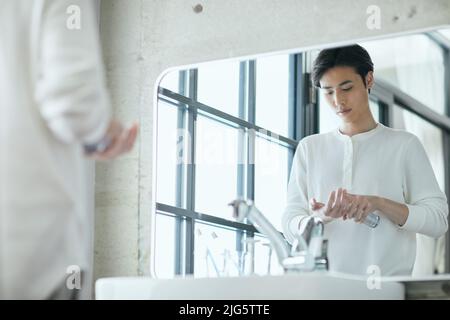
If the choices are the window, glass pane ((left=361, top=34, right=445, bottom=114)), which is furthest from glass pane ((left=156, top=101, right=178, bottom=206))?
glass pane ((left=361, top=34, right=445, bottom=114))

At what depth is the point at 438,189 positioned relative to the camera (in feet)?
5.48

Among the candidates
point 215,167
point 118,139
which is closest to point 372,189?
point 215,167

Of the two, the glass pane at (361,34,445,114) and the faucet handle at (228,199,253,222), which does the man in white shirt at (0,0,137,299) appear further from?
the glass pane at (361,34,445,114)

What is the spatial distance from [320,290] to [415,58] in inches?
22.1

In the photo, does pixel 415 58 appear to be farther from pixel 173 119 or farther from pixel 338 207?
pixel 173 119

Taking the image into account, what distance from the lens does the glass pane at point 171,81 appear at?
6.51ft

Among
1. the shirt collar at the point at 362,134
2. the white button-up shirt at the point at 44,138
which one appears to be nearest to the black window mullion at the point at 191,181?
the shirt collar at the point at 362,134

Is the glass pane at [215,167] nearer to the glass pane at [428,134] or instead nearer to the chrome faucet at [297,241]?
the chrome faucet at [297,241]

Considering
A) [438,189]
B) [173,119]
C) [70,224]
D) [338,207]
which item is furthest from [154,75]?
[70,224]

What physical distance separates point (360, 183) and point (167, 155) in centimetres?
47

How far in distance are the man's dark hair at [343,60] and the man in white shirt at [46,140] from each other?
671mm

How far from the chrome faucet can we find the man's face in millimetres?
225

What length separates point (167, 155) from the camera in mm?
1968
